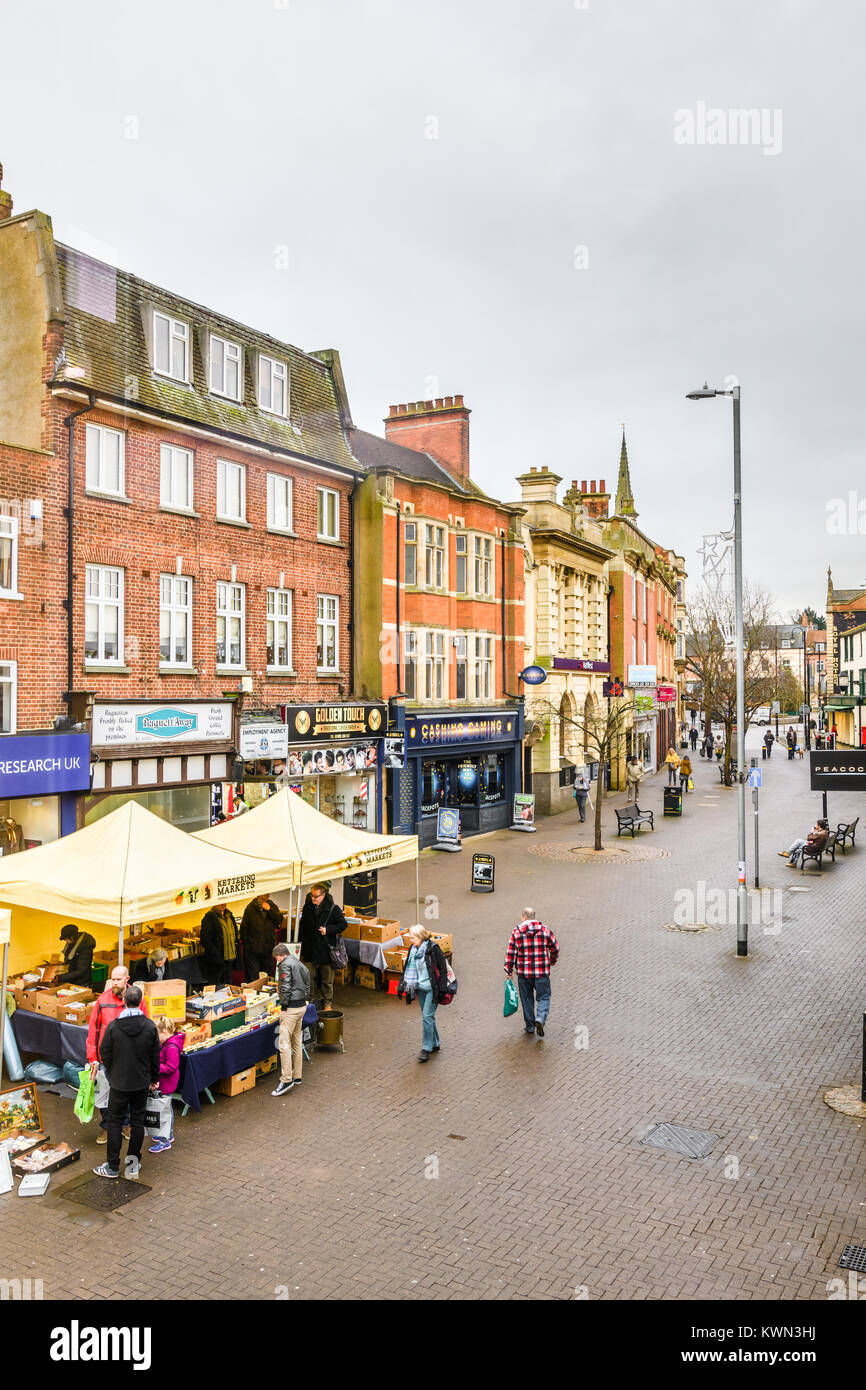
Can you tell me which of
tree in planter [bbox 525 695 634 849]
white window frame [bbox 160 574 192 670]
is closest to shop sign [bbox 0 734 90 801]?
white window frame [bbox 160 574 192 670]

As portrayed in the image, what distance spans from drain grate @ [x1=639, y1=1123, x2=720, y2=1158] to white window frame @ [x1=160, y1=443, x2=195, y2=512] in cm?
1573

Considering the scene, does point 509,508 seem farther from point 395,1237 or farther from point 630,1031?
point 395,1237

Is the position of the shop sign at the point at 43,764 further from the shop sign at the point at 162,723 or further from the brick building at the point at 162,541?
the shop sign at the point at 162,723

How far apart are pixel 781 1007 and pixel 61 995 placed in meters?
9.89

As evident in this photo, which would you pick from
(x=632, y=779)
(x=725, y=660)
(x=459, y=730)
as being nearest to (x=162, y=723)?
(x=459, y=730)

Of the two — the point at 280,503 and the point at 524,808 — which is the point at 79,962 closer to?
→ the point at 280,503

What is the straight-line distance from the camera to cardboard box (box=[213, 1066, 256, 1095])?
1109 centimetres

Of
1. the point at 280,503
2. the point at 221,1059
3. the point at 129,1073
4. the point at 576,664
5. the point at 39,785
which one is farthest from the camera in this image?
the point at 576,664

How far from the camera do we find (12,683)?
17.3 meters

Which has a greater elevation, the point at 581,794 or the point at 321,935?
the point at 321,935

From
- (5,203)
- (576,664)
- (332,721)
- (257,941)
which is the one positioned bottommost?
(257,941)

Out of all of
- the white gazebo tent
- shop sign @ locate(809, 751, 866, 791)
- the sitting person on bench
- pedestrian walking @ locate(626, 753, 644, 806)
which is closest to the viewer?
shop sign @ locate(809, 751, 866, 791)

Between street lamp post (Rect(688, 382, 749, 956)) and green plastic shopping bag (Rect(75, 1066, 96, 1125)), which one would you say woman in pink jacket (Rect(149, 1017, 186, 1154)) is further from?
street lamp post (Rect(688, 382, 749, 956))

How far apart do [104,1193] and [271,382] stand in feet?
66.3
